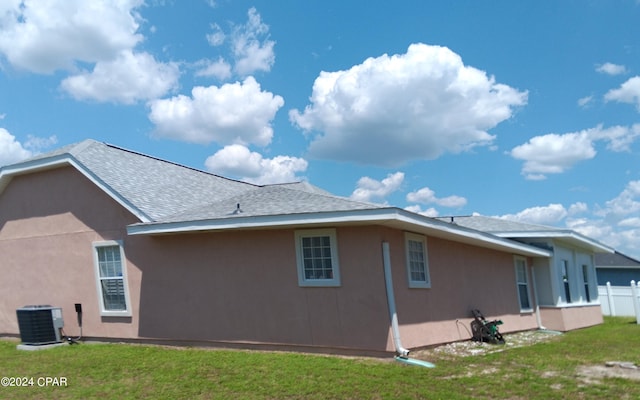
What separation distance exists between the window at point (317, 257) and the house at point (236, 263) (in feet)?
0.07

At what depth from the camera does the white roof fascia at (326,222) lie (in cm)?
959

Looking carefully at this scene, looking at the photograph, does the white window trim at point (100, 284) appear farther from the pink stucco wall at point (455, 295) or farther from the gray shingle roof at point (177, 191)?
the pink stucco wall at point (455, 295)

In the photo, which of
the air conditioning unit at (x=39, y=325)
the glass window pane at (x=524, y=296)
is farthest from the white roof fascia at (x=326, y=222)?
the glass window pane at (x=524, y=296)

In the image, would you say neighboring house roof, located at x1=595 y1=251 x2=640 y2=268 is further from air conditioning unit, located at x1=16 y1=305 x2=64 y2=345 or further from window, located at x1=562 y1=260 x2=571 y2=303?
air conditioning unit, located at x1=16 y1=305 x2=64 y2=345

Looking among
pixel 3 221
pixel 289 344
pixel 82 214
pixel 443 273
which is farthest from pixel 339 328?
pixel 3 221

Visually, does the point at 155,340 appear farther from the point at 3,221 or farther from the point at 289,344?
the point at 3,221

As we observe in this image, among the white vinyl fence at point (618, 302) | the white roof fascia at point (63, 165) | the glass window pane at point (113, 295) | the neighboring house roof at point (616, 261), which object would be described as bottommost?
the white vinyl fence at point (618, 302)

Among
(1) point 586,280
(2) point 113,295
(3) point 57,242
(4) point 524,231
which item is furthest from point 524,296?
(3) point 57,242

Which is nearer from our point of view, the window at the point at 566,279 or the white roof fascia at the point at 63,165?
the white roof fascia at the point at 63,165

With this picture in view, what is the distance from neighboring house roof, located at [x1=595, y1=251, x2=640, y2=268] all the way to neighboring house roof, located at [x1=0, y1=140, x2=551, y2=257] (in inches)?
739

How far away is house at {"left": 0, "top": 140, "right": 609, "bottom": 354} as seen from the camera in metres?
10.4

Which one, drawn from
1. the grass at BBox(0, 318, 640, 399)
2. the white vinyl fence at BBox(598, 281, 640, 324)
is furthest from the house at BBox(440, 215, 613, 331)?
the grass at BBox(0, 318, 640, 399)

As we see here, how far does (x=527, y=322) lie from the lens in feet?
53.7

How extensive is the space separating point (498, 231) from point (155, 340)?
1038 cm
